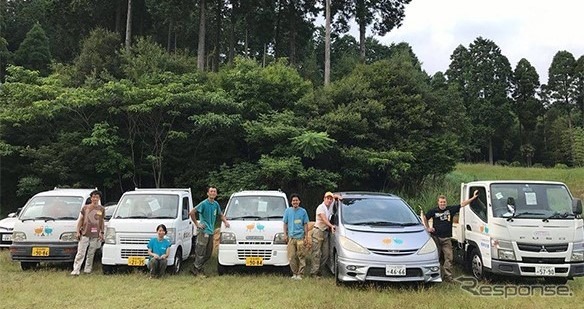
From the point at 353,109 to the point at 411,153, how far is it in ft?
8.57

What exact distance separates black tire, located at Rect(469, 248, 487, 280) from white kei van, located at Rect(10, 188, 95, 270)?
7.87 metres

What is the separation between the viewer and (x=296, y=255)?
8.79 m

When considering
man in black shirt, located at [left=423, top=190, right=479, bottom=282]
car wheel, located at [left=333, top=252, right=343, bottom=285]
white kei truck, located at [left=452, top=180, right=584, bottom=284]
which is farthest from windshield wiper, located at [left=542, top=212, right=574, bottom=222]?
car wheel, located at [left=333, top=252, right=343, bottom=285]

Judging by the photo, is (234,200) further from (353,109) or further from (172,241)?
(353,109)

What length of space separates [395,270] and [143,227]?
476 centimetres

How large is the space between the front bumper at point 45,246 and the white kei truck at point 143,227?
35.3 inches

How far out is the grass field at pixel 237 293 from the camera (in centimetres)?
693

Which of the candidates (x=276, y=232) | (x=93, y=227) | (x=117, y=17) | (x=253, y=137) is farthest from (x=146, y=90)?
(x=117, y=17)

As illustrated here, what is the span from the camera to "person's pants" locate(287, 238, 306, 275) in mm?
8711

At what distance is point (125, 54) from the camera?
21.2 m

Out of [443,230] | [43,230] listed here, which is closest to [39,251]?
[43,230]

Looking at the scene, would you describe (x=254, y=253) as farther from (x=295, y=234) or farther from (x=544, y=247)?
(x=544, y=247)

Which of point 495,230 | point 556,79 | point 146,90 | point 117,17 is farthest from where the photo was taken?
→ point 556,79

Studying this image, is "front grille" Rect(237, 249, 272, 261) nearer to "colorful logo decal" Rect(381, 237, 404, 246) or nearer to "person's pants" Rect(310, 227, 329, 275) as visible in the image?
"person's pants" Rect(310, 227, 329, 275)
